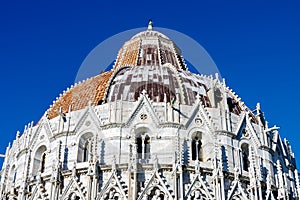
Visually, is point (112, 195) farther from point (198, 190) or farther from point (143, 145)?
point (198, 190)

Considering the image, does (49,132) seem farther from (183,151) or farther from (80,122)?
(183,151)

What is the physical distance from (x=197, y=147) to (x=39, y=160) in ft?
34.5

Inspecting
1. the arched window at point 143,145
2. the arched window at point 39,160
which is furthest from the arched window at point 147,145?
the arched window at point 39,160

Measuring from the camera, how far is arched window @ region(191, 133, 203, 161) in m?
30.2

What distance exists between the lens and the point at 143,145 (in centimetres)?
3011

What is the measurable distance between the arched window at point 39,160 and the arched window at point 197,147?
383 inches

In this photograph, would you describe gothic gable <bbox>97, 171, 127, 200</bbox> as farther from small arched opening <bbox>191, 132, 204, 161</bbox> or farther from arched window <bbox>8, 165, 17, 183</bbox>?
arched window <bbox>8, 165, 17, 183</bbox>

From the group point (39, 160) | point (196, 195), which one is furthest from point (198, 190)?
point (39, 160)

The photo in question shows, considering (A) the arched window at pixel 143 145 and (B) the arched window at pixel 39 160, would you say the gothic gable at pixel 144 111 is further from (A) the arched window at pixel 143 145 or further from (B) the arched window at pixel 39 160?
(B) the arched window at pixel 39 160

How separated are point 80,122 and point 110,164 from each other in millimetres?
4121

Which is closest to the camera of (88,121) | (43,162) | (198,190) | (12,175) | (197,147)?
(198,190)

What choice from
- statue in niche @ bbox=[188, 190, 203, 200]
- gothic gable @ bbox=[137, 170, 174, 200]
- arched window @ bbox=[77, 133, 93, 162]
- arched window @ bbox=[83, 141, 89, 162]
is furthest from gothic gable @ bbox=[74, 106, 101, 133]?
statue in niche @ bbox=[188, 190, 203, 200]

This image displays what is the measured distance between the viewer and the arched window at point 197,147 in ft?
99.1

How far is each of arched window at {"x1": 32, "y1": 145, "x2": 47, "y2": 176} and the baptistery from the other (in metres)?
0.07
